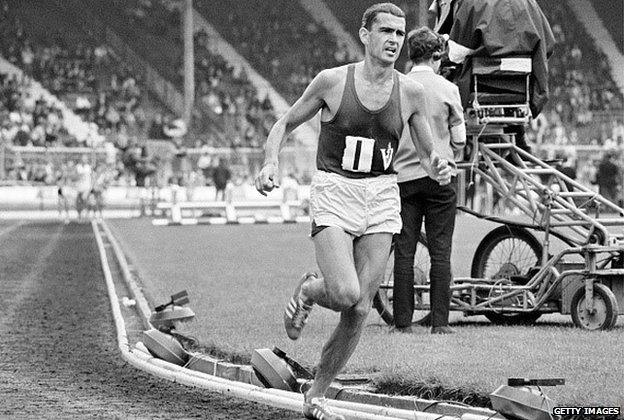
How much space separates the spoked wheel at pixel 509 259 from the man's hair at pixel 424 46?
1973 millimetres

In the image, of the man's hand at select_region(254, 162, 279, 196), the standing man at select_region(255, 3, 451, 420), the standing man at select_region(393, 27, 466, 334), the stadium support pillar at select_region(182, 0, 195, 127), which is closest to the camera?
the man's hand at select_region(254, 162, 279, 196)

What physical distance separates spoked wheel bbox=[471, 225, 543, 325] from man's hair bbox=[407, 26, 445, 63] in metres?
1.97

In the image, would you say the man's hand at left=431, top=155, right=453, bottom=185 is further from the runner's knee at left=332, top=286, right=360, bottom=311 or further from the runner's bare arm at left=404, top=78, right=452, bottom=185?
the runner's knee at left=332, top=286, right=360, bottom=311

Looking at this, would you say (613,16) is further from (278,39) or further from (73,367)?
(73,367)

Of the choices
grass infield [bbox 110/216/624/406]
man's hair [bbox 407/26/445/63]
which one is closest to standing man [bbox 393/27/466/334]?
man's hair [bbox 407/26/445/63]

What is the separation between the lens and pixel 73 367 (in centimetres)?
1057

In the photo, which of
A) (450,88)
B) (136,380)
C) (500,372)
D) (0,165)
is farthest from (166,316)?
(0,165)

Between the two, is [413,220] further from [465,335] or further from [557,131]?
[557,131]

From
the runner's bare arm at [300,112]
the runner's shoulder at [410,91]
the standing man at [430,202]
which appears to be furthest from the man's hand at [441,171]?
the standing man at [430,202]

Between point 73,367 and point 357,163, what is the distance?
3.76 m

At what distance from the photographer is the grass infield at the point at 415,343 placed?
8156mm

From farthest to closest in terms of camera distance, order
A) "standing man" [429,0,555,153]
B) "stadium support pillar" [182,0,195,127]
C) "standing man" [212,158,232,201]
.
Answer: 1. "stadium support pillar" [182,0,195,127]
2. "standing man" [212,158,232,201]
3. "standing man" [429,0,555,153]

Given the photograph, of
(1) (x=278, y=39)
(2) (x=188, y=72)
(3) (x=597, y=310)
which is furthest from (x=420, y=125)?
(1) (x=278, y=39)

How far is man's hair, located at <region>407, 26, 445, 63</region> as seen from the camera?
37.7 feet
